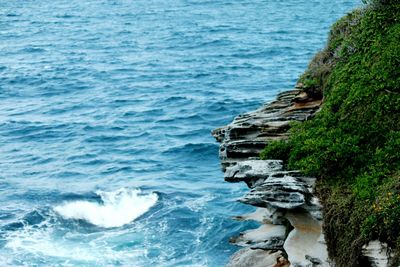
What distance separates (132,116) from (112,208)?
19.4 meters

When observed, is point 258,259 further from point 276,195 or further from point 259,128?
point 276,195

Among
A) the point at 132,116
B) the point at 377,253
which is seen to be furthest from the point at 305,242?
the point at 132,116

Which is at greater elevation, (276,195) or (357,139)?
(357,139)

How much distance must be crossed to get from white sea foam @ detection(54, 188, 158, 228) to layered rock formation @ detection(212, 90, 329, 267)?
1267 centimetres

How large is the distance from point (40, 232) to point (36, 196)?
5.87 metres

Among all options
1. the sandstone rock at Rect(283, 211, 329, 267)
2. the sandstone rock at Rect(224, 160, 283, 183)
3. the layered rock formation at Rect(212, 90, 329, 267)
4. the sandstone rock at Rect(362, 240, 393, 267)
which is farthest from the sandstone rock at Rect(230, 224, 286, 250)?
the sandstone rock at Rect(362, 240, 393, 267)

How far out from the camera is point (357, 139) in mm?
23156

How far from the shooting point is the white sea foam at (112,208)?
41594 millimetres

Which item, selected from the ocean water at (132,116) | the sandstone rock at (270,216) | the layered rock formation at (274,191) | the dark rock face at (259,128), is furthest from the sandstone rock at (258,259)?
the ocean water at (132,116)

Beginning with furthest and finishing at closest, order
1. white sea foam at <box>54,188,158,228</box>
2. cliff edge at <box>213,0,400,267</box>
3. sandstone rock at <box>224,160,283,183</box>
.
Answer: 1. white sea foam at <box>54,188,158,228</box>
2. sandstone rock at <box>224,160,283,183</box>
3. cliff edge at <box>213,0,400,267</box>

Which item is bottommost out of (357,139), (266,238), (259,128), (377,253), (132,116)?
(132,116)

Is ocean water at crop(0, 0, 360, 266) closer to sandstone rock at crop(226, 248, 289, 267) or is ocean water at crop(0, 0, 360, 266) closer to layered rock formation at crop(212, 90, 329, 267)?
sandstone rock at crop(226, 248, 289, 267)

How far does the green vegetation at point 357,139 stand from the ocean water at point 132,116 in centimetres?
1302

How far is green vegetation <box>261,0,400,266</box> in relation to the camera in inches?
801
